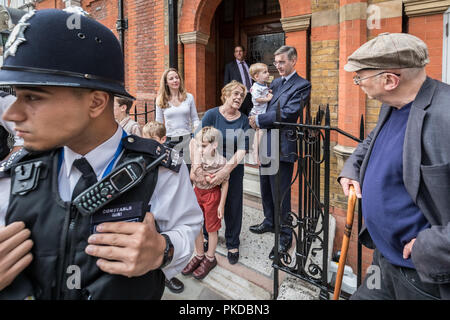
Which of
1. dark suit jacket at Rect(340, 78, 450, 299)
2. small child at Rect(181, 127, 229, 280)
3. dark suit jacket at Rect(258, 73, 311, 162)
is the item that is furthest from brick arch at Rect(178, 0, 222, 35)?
dark suit jacket at Rect(340, 78, 450, 299)

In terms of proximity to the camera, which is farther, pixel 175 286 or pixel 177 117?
pixel 177 117

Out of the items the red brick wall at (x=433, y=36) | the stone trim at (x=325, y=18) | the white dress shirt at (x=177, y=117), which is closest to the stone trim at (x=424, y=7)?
the red brick wall at (x=433, y=36)

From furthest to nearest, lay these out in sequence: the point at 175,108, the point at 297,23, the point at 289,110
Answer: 1. the point at 297,23
2. the point at 175,108
3. the point at 289,110

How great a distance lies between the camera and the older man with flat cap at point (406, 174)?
3.96ft

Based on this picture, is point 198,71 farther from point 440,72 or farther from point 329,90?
point 440,72

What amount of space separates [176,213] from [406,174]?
43.1 inches

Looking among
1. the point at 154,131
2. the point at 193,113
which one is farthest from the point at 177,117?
the point at 154,131

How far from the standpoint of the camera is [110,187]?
88 cm

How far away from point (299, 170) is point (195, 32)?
182 inches

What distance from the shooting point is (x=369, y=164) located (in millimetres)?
1631

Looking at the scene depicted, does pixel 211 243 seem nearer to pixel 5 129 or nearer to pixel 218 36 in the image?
pixel 5 129

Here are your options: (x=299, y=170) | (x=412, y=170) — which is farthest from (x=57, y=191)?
(x=299, y=170)

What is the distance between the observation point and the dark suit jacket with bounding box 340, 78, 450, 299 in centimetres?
117

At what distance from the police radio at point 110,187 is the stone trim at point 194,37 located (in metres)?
→ 5.84
